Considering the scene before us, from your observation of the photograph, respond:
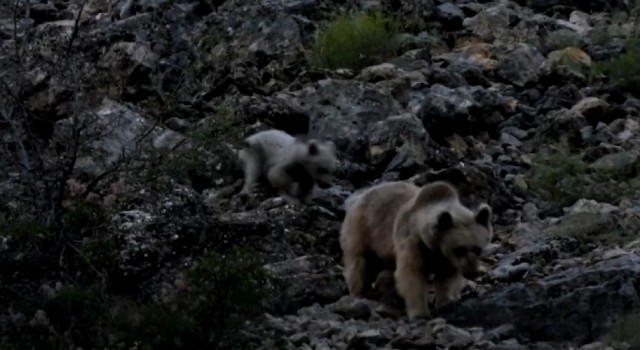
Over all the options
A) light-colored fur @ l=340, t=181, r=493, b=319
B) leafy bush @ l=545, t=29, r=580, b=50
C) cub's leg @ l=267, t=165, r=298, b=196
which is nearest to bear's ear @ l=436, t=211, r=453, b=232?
light-colored fur @ l=340, t=181, r=493, b=319

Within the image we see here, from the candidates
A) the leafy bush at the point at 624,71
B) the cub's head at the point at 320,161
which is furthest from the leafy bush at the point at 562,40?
the cub's head at the point at 320,161

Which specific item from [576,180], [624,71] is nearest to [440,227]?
[576,180]

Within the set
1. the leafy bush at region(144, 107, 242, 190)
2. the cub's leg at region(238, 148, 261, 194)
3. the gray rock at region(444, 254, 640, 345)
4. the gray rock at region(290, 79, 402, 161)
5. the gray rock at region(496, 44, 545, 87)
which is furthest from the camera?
the gray rock at region(496, 44, 545, 87)

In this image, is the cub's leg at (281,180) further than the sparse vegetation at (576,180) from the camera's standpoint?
Yes

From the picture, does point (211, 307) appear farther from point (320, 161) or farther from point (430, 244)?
point (320, 161)

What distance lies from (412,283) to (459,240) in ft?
1.33

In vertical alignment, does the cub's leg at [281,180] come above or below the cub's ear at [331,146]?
below

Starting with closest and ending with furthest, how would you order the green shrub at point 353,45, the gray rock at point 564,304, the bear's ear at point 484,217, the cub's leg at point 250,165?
the gray rock at point 564,304 → the bear's ear at point 484,217 → the cub's leg at point 250,165 → the green shrub at point 353,45

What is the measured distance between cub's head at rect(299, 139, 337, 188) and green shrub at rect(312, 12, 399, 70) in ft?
9.93

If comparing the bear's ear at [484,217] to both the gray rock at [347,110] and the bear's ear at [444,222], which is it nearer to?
the bear's ear at [444,222]

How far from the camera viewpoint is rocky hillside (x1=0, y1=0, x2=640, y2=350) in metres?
8.34

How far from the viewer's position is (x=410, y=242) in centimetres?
936

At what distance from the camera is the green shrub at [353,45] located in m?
16.0

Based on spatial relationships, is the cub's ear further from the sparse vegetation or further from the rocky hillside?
the sparse vegetation
